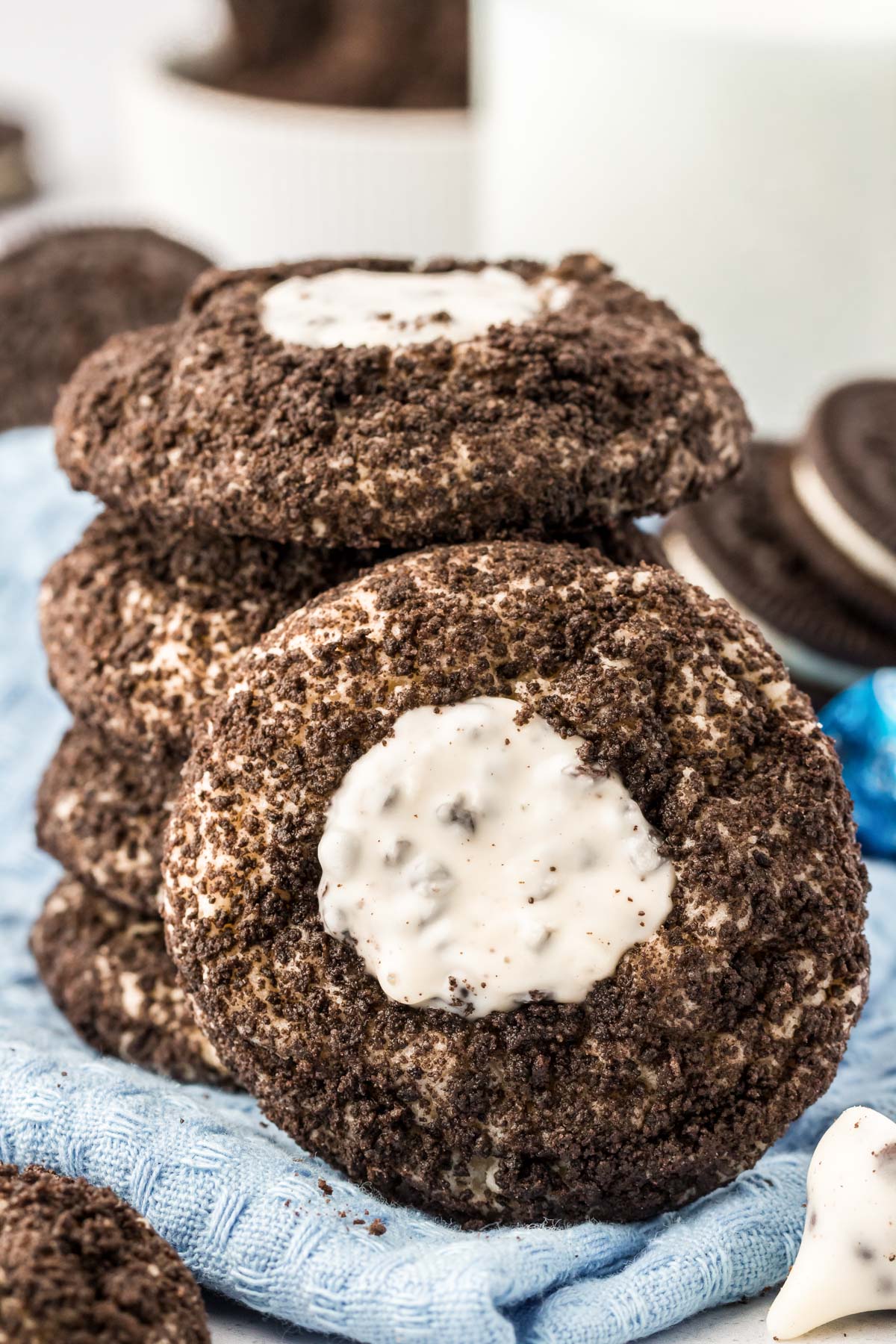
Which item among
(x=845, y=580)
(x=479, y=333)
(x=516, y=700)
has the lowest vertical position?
(x=845, y=580)

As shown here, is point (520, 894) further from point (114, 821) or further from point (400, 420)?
point (114, 821)

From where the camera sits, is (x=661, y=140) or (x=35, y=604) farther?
(x=661, y=140)

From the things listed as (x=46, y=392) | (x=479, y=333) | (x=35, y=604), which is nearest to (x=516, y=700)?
(x=479, y=333)

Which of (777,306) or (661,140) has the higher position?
(661,140)

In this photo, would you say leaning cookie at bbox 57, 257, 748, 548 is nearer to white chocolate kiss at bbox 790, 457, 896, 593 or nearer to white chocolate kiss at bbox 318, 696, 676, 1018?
white chocolate kiss at bbox 318, 696, 676, 1018

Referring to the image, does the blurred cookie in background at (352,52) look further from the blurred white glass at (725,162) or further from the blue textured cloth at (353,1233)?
the blue textured cloth at (353,1233)

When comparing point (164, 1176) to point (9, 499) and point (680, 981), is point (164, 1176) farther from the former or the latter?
A: point (9, 499)

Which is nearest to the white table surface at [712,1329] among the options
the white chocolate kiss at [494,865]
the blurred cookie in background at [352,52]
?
the white chocolate kiss at [494,865]
